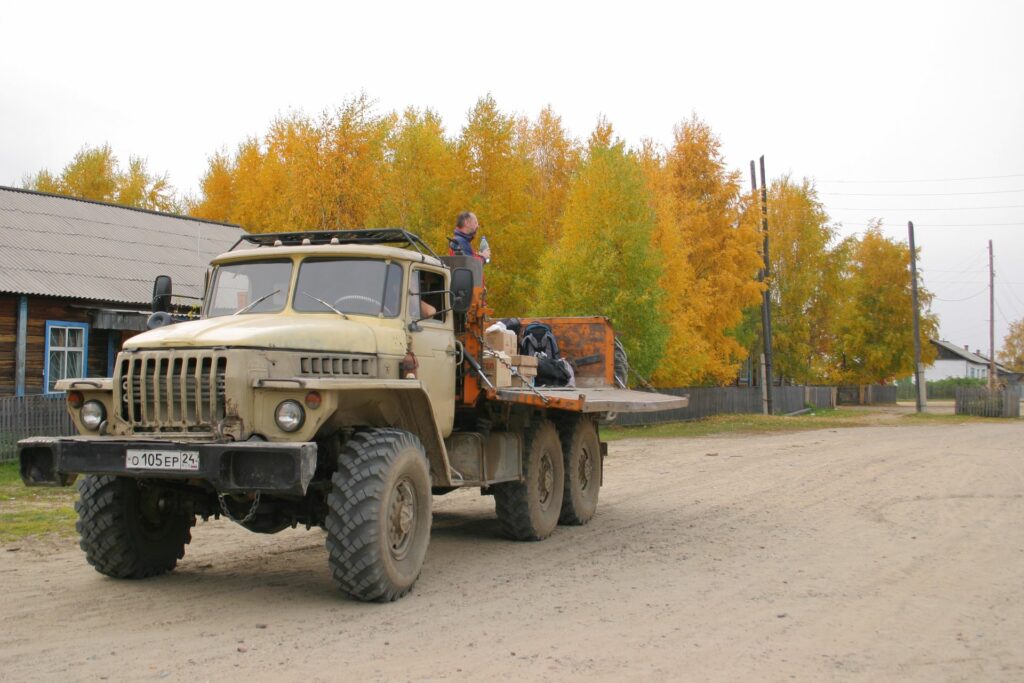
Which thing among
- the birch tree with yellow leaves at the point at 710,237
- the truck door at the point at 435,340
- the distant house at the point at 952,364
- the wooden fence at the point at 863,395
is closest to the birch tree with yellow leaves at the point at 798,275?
the wooden fence at the point at 863,395

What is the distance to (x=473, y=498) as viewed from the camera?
45.9 feet

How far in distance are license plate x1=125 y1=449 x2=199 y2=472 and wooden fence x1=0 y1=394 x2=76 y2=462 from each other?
1133 cm

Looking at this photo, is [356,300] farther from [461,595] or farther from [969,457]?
[969,457]

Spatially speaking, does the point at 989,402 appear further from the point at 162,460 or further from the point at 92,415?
the point at 162,460

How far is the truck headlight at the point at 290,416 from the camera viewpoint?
6.84 metres

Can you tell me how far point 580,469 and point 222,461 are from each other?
19.7 ft

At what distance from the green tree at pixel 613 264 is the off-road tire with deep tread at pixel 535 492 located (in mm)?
16055

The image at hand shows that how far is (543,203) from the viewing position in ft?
120

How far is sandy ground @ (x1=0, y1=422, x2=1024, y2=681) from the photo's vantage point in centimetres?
563

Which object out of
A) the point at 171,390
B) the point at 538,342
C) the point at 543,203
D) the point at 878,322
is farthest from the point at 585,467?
the point at 878,322

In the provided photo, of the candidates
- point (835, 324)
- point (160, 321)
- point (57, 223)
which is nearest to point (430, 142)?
point (57, 223)

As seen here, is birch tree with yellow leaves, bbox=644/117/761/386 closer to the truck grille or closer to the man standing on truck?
the man standing on truck

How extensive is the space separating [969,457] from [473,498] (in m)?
11.0

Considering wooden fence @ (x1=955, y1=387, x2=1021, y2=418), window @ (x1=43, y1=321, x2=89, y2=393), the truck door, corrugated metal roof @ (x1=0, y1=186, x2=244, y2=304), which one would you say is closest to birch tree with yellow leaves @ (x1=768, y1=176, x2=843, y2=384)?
wooden fence @ (x1=955, y1=387, x2=1021, y2=418)
